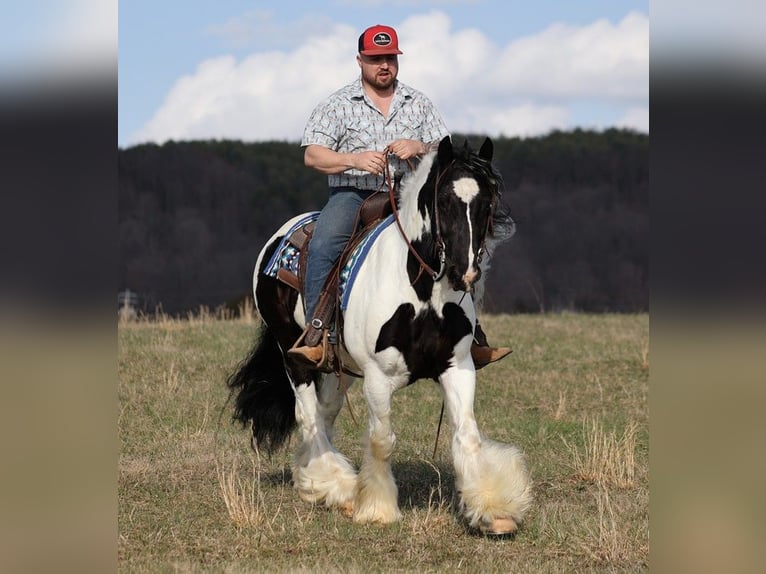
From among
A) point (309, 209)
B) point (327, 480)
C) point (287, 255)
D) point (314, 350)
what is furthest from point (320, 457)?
point (309, 209)

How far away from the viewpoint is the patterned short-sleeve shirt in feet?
23.6

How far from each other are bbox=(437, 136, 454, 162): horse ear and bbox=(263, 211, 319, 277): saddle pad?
1852mm

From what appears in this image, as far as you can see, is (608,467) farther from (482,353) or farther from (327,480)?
(327,480)

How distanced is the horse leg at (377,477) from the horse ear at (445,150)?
1462 mm

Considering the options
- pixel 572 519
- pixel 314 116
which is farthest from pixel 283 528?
pixel 314 116

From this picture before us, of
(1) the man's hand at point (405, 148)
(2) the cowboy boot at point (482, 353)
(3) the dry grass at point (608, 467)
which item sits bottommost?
(3) the dry grass at point (608, 467)

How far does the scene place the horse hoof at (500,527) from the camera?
6363 mm

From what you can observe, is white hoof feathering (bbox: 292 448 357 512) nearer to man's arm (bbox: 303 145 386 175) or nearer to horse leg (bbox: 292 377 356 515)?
horse leg (bbox: 292 377 356 515)

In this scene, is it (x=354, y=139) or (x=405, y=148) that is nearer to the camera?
(x=405, y=148)

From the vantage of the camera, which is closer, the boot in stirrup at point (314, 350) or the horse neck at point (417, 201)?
the horse neck at point (417, 201)

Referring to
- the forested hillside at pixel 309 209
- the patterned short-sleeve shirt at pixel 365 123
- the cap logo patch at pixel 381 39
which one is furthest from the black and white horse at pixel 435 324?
the forested hillside at pixel 309 209

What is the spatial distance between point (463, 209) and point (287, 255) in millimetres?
2236

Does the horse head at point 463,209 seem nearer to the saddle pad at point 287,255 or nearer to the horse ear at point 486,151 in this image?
the horse ear at point 486,151

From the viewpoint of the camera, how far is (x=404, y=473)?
8320 millimetres
